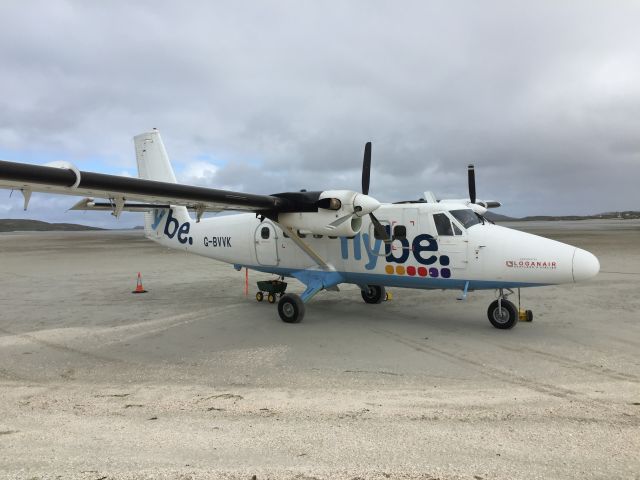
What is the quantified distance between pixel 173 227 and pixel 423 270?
883 cm

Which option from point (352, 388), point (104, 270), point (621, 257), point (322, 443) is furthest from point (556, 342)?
point (104, 270)

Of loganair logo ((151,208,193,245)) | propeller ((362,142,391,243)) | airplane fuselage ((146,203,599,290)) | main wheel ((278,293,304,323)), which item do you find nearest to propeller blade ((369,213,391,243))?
propeller ((362,142,391,243))

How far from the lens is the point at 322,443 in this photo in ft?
13.5

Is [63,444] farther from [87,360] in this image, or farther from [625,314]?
[625,314]

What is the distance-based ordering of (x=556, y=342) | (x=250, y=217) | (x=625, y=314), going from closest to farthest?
(x=556, y=342) → (x=625, y=314) → (x=250, y=217)

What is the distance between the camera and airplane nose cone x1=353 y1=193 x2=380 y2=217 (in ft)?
29.3

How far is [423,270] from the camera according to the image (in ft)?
30.2

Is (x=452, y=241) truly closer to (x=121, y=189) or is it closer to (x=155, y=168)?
(x=121, y=189)

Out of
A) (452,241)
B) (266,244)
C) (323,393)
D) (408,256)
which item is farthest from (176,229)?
(323,393)

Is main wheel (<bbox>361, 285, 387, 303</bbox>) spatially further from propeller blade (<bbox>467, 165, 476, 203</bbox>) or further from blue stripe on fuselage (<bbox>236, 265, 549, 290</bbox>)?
propeller blade (<bbox>467, 165, 476, 203</bbox>)

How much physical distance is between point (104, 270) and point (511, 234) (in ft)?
63.6

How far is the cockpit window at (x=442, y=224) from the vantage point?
8.94m

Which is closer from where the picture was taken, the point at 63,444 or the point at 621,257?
the point at 63,444

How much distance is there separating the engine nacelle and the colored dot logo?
1.22 metres
